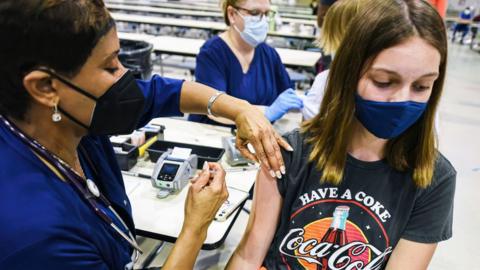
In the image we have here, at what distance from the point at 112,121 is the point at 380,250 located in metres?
0.84

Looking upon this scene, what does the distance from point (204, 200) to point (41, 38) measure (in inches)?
23.3

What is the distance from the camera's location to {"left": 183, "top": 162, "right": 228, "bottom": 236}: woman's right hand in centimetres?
107

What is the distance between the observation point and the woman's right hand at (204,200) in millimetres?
1068

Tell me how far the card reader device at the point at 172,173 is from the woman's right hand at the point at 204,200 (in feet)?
1.00

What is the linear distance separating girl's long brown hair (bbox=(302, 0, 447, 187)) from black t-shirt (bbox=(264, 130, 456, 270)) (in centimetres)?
3

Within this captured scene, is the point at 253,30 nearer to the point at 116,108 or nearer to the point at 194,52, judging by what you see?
the point at 116,108

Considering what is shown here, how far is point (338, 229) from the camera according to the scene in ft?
3.67

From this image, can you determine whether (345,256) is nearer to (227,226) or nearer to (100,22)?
(227,226)

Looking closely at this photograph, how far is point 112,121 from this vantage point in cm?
98

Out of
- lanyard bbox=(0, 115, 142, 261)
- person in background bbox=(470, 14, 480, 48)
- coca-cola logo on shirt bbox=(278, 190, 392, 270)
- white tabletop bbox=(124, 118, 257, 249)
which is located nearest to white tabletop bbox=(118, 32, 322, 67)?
white tabletop bbox=(124, 118, 257, 249)

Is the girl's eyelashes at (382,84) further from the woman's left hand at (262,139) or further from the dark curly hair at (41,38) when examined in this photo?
the dark curly hair at (41,38)

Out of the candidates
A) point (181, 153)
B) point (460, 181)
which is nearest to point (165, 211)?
point (181, 153)

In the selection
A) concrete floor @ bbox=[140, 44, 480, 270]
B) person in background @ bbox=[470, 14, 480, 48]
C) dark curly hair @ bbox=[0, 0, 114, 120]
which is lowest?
concrete floor @ bbox=[140, 44, 480, 270]

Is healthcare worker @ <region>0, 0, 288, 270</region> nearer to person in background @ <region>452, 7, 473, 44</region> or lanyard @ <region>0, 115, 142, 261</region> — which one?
lanyard @ <region>0, 115, 142, 261</region>
